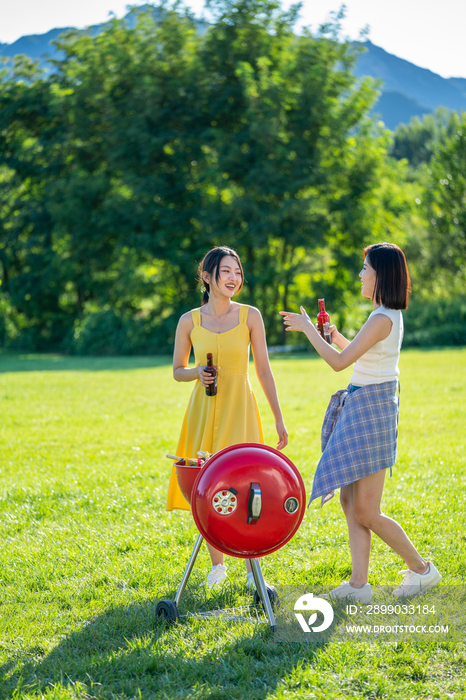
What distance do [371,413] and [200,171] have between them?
2197 cm

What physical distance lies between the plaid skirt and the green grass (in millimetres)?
824

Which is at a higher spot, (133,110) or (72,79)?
(72,79)

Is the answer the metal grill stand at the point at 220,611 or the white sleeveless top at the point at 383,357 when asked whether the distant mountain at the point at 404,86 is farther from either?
the metal grill stand at the point at 220,611

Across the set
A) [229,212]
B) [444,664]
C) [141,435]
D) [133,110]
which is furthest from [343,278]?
[444,664]

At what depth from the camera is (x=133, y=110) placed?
79.3 feet

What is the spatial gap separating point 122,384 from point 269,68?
47.0 feet

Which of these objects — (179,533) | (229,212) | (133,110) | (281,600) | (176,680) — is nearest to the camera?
(176,680)

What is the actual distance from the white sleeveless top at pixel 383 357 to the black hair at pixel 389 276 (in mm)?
57

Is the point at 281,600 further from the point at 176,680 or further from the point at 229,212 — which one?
the point at 229,212

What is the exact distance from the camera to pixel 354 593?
3742 mm

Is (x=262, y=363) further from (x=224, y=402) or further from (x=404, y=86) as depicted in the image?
(x=404, y=86)

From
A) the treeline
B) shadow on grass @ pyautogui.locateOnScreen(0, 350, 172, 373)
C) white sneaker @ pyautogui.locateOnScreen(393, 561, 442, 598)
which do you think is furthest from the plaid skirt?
the treeline

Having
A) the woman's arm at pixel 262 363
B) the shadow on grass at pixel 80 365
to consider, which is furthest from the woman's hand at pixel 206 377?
the shadow on grass at pixel 80 365

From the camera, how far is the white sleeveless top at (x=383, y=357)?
3611 mm
